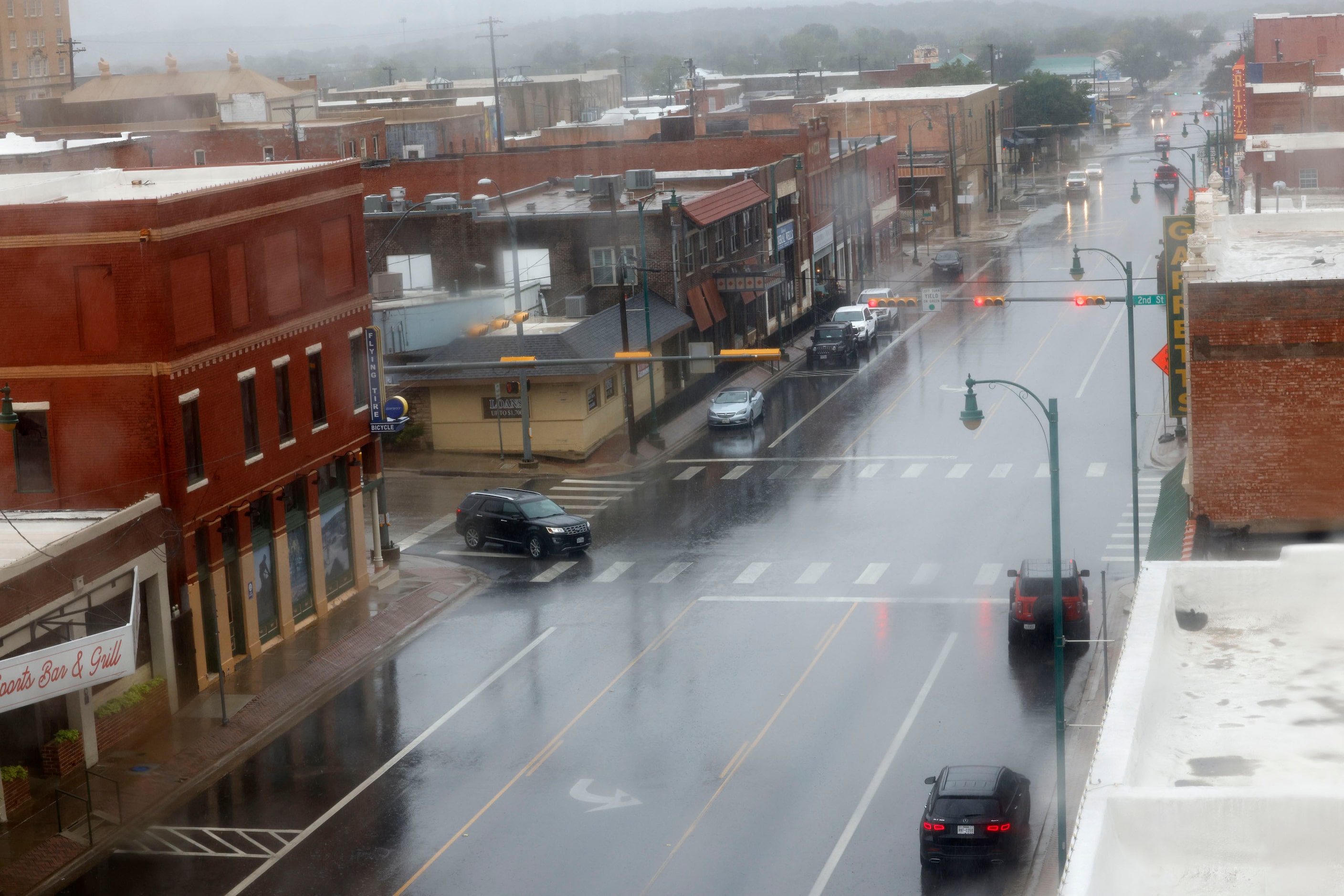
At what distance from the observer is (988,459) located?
5025 cm

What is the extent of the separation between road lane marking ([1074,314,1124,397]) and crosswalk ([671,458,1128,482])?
10.8 metres

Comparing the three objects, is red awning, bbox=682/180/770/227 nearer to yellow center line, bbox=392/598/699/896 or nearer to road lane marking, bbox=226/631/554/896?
yellow center line, bbox=392/598/699/896

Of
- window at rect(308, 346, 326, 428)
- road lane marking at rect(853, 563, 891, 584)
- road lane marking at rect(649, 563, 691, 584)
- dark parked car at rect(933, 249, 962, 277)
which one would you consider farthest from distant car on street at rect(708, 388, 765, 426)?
dark parked car at rect(933, 249, 962, 277)

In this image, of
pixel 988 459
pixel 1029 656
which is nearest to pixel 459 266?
pixel 988 459

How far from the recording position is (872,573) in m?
39.2

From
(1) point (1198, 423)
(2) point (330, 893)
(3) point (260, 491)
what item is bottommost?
(2) point (330, 893)

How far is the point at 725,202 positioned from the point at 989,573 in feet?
109

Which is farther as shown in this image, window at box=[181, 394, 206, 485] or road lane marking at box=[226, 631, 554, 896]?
window at box=[181, 394, 206, 485]

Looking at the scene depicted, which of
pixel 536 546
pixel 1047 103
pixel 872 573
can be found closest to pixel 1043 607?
pixel 872 573

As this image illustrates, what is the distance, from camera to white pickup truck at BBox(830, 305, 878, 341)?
7181 cm

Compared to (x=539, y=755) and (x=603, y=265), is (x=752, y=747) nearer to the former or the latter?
(x=539, y=755)

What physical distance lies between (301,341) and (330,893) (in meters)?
16.2

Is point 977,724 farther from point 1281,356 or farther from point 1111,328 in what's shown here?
point 1111,328

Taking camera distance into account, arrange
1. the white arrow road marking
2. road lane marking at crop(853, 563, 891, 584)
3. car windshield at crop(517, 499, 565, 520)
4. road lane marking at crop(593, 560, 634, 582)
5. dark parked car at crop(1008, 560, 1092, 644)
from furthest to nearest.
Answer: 1. car windshield at crop(517, 499, 565, 520)
2. road lane marking at crop(593, 560, 634, 582)
3. road lane marking at crop(853, 563, 891, 584)
4. dark parked car at crop(1008, 560, 1092, 644)
5. the white arrow road marking
